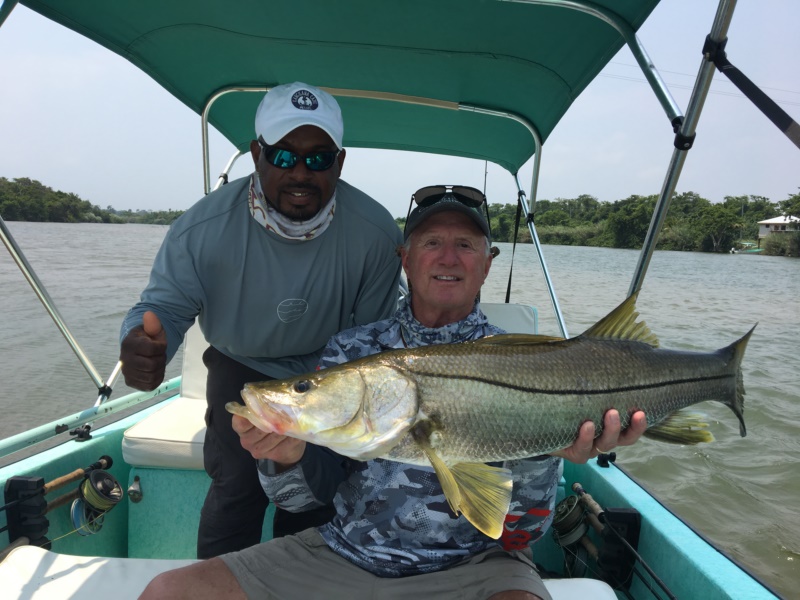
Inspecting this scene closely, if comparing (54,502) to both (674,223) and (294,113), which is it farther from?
(674,223)

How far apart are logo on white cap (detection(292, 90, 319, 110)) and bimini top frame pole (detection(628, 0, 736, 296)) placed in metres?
1.67

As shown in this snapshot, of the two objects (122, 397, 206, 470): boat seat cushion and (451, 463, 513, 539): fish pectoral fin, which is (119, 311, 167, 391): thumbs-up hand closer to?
(451, 463, 513, 539): fish pectoral fin

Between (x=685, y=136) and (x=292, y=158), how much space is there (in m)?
1.89

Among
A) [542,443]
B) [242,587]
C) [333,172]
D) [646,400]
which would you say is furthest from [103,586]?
[646,400]

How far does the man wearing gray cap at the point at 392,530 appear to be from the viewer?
183 centimetres

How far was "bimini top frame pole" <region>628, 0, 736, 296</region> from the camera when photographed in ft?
7.38

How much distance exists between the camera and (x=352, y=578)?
1948mm

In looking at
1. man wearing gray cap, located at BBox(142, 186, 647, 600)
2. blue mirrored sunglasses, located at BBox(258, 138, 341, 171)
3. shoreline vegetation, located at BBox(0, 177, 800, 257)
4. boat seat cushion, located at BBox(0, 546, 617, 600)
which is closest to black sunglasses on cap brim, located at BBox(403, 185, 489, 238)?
man wearing gray cap, located at BBox(142, 186, 647, 600)

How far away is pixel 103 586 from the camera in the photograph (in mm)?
2131

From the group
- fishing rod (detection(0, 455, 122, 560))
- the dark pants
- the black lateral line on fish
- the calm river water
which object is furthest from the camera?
the calm river water

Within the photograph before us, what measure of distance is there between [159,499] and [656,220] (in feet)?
11.4

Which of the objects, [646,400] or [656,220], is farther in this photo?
[656,220]

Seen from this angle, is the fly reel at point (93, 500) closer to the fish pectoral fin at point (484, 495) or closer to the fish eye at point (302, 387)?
the fish eye at point (302, 387)

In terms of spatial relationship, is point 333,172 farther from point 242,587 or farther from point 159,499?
point 159,499
